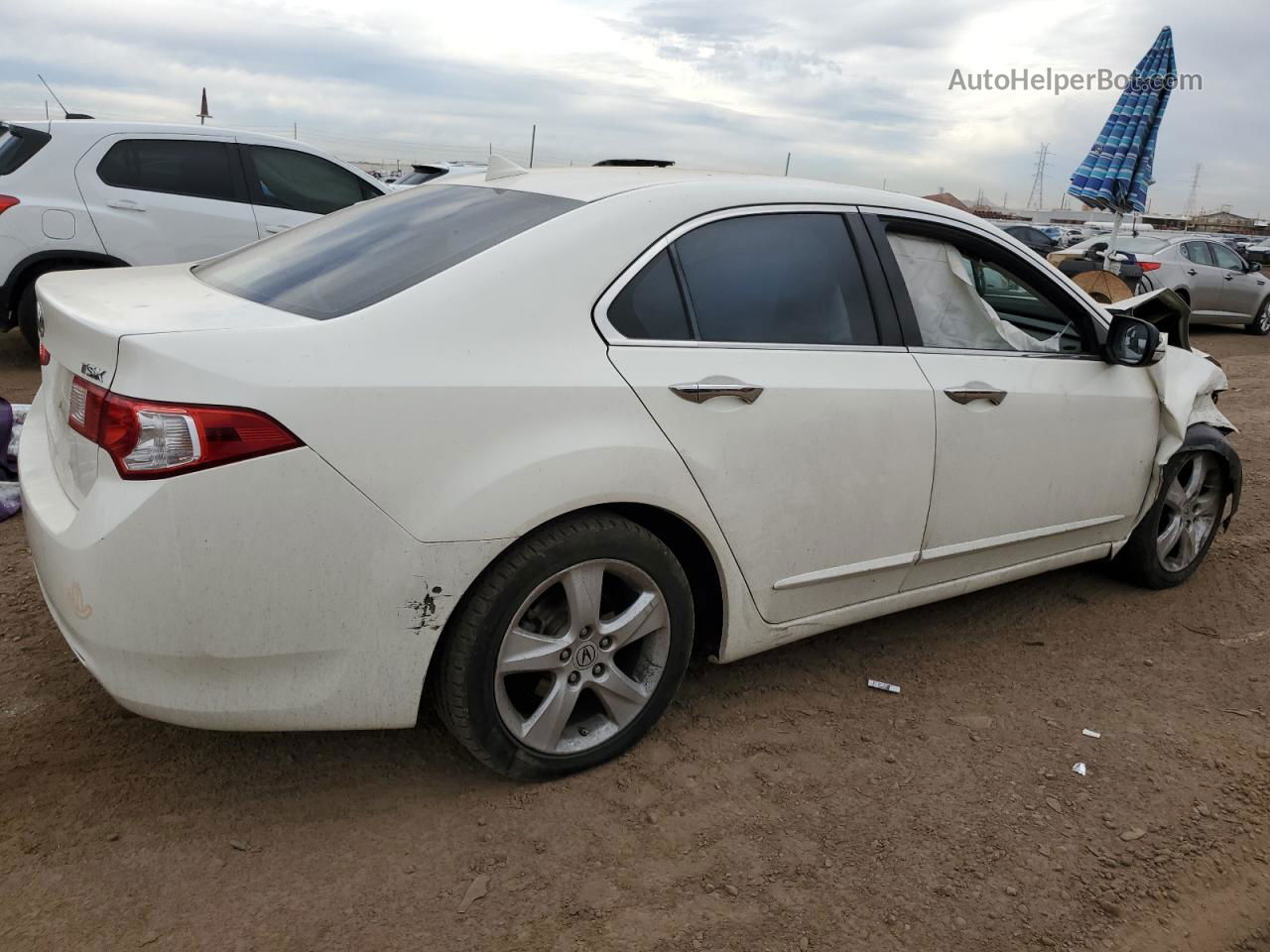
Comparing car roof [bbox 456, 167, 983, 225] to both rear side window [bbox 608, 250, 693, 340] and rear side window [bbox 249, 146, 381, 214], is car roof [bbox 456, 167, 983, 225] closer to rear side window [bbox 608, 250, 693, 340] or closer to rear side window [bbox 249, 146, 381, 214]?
rear side window [bbox 608, 250, 693, 340]

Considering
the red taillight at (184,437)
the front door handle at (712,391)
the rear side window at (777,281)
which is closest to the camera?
the red taillight at (184,437)

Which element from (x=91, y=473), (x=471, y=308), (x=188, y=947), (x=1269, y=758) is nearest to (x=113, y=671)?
(x=91, y=473)

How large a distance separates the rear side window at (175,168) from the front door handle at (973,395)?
604 cm

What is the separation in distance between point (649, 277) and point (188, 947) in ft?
6.24

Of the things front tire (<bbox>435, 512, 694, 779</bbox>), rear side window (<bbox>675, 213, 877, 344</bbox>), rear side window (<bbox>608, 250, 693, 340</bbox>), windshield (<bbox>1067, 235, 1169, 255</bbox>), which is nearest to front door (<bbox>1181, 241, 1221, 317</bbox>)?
windshield (<bbox>1067, 235, 1169, 255</bbox>)

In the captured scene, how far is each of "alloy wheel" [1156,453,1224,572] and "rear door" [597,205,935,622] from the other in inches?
68.9

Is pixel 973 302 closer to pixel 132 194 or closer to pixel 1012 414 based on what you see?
pixel 1012 414

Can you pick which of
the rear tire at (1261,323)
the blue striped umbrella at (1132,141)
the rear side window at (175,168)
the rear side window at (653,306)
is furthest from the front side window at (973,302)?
the rear tire at (1261,323)

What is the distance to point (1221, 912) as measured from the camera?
97.9 inches

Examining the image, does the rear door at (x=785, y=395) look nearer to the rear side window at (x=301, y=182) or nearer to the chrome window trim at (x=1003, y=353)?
the chrome window trim at (x=1003, y=353)

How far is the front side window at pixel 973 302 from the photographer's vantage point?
338cm

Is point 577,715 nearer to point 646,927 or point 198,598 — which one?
point 646,927

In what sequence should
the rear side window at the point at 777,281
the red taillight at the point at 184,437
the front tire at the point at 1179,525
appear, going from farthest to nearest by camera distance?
the front tire at the point at 1179,525, the rear side window at the point at 777,281, the red taillight at the point at 184,437

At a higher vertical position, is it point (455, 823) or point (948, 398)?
point (948, 398)
